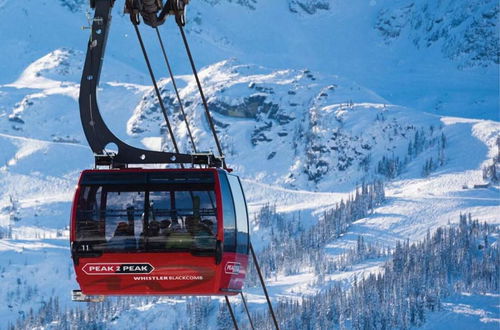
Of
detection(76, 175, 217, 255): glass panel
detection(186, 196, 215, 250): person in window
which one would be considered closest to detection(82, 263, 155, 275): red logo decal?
detection(76, 175, 217, 255): glass panel

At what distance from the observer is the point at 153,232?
98.1 feet

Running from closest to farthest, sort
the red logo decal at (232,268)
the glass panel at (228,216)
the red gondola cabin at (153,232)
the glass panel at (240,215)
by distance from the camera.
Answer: the red gondola cabin at (153,232), the glass panel at (228,216), the red logo decal at (232,268), the glass panel at (240,215)

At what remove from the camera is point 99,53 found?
97.6 ft

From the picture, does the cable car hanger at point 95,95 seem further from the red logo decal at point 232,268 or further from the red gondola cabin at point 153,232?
the red logo decal at point 232,268

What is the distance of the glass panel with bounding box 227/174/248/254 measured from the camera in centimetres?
3110

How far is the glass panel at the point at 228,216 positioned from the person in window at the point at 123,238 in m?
1.96

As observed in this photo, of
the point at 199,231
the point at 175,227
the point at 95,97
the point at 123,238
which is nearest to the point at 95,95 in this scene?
the point at 95,97

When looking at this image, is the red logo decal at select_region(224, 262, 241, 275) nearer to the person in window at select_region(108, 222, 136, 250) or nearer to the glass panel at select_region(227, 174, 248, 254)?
the glass panel at select_region(227, 174, 248, 254)

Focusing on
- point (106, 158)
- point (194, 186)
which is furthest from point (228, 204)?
point (106, 158)

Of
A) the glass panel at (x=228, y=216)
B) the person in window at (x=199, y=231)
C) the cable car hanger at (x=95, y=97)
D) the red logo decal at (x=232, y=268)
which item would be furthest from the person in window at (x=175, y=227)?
the red logo decal at (x=232, y=268)

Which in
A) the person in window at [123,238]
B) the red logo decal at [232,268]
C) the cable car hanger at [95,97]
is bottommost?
the red logo decal at [232,268]

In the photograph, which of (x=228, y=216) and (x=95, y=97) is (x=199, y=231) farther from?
(x=95, y=97)

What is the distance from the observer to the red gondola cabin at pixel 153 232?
98.0 feet

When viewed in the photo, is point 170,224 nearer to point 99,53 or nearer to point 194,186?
point 194,186
